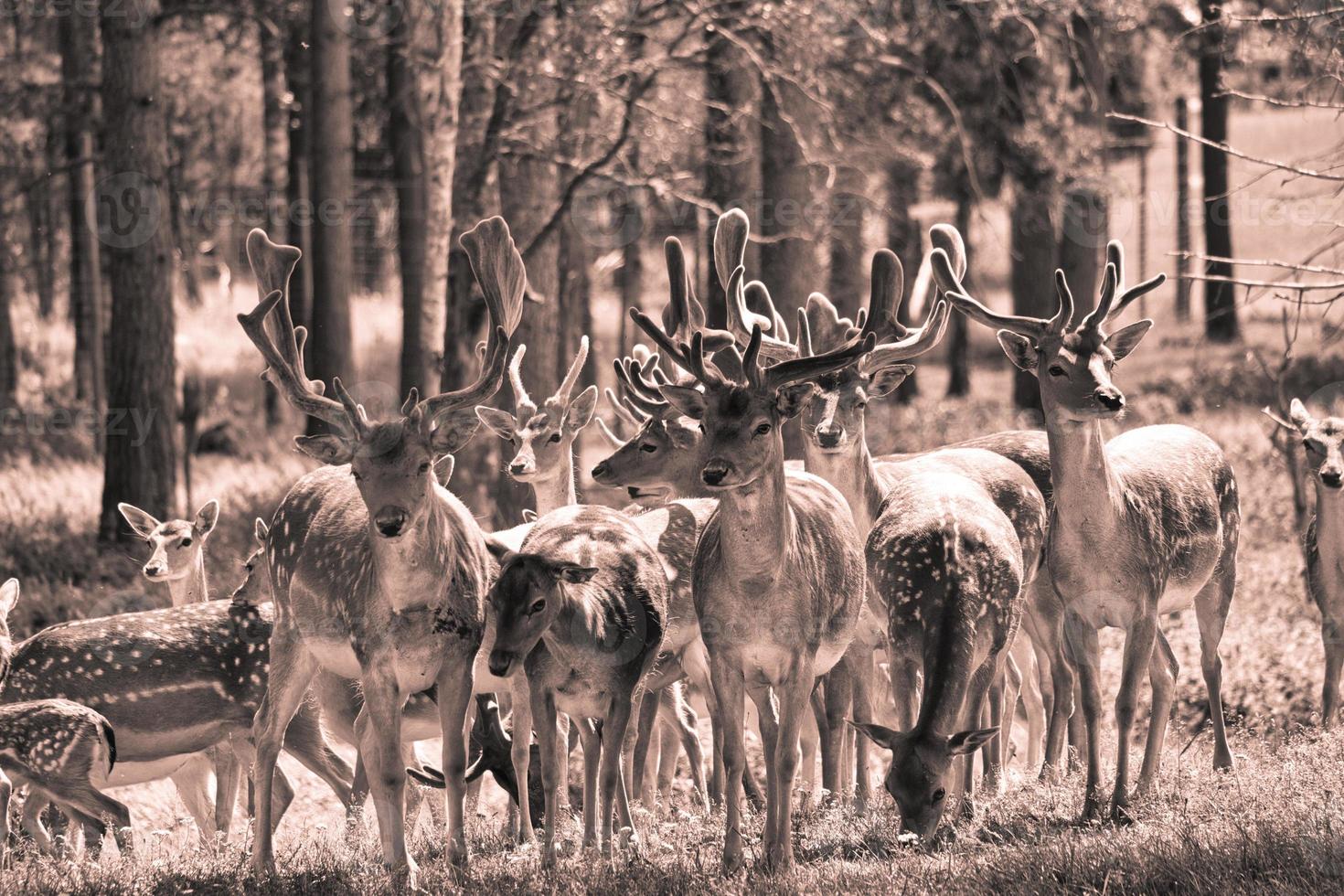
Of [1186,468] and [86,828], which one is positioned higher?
[1186,468]

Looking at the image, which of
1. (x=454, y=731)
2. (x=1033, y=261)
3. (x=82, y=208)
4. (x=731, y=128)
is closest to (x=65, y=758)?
(x=454, y=731)

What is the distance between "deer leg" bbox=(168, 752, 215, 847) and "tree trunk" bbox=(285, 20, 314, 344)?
1010 cm

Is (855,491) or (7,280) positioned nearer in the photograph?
(855,491)

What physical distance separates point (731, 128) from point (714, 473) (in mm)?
11312

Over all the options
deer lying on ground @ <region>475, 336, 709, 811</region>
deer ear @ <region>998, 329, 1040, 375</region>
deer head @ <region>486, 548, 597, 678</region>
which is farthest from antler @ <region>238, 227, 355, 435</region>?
deer ear @ <region>998, 329, 1040, 375</region>

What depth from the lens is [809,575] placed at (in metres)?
7.27

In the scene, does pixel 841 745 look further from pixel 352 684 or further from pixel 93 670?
pixel 93 670

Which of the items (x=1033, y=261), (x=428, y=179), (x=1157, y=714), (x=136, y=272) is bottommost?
(x=1157, y=714)

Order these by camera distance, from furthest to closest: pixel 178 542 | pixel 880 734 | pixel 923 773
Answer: pixel 178 542, pixel 880 734, pixel 923 773

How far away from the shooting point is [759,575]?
23.2 ft

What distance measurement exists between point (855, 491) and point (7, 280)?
21365mm

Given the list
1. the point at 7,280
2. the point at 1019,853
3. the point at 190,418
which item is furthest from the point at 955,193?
the point at 1019,853

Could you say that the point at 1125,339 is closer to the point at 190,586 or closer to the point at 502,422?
the point at 502,422

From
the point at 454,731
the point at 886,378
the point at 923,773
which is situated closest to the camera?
the point at 923,773
